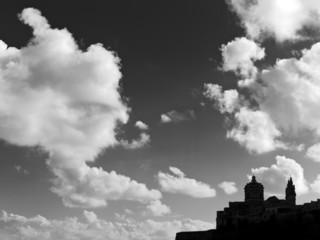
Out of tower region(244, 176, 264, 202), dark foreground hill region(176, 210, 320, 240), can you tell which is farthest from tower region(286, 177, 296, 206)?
dark foreground hill region(176, 210, 320, 240)

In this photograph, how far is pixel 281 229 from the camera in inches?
4294

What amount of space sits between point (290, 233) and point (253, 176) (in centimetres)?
5769

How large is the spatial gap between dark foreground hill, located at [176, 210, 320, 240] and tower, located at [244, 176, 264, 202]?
3689 centimetres

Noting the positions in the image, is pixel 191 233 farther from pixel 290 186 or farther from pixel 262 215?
pixel 290 186

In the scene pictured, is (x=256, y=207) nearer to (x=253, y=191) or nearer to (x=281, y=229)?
(x=253, y=191)

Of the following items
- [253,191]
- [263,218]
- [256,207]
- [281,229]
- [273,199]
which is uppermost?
[253,191]

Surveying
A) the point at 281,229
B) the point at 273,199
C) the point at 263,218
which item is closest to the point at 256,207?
the point at 273,199

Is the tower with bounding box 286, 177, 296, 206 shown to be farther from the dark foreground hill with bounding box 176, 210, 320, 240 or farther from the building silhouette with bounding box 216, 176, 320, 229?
the dark foreground hill with bounding box 176, 210, 320, 240

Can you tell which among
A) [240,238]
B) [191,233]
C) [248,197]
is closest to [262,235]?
[240,238]

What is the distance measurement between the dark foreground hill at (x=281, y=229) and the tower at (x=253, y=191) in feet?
121

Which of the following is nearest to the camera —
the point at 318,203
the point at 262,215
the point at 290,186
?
the point at 318,203

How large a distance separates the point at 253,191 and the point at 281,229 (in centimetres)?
4943

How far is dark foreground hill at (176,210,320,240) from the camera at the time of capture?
104688mm

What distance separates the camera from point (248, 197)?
157875mm
